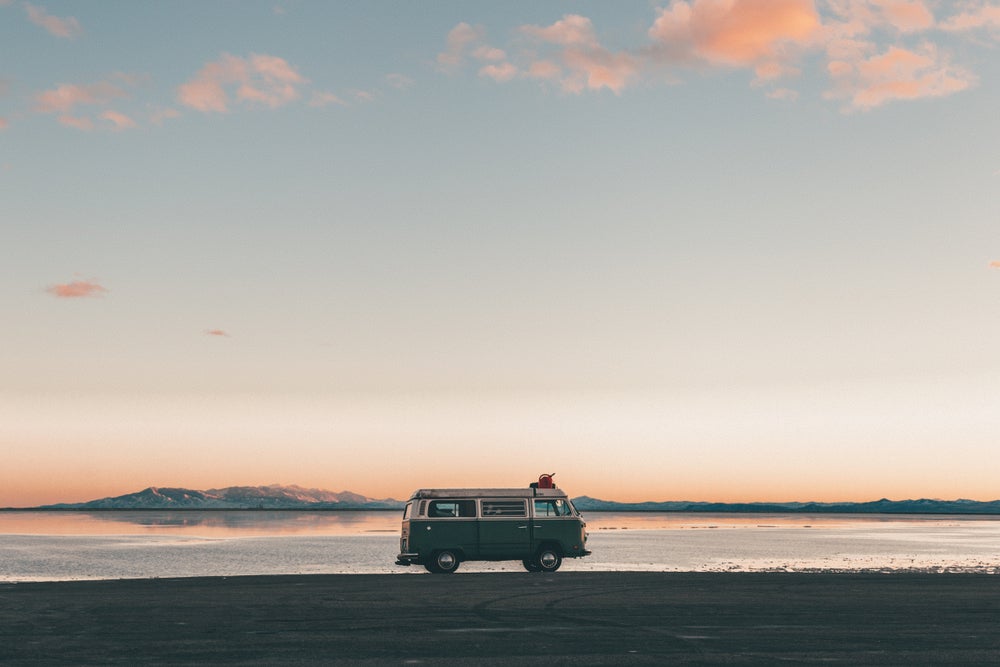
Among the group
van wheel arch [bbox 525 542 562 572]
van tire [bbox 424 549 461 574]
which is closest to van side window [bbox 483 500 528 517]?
van wheel arch [bbox 525 542 562 572]

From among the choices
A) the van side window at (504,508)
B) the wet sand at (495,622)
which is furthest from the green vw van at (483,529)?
the wet sand at (495,622)

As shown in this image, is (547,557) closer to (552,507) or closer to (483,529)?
(552,507)

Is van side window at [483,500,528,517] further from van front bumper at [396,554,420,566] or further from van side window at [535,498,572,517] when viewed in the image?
van front bumper at [396,554,420,566]

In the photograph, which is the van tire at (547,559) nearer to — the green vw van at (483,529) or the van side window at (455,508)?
the green vw van at (483,529)

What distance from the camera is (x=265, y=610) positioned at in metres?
20.5

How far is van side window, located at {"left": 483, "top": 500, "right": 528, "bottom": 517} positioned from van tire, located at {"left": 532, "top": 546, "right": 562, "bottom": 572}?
55.9 inches

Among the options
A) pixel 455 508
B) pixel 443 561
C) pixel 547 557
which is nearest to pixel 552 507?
pixel 547 557

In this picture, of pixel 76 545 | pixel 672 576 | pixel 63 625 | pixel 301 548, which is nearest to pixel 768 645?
pixel 63 625

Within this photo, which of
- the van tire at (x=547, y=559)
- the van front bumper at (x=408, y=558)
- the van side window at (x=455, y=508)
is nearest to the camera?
the van front bumper at (x=408, y=558)

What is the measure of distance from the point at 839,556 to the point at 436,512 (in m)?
41.4

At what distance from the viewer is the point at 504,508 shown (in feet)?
109

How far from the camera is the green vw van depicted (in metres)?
A: 32.7

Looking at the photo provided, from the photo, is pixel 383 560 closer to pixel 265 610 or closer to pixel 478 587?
pixel 478 587

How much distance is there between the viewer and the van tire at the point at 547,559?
109ft
